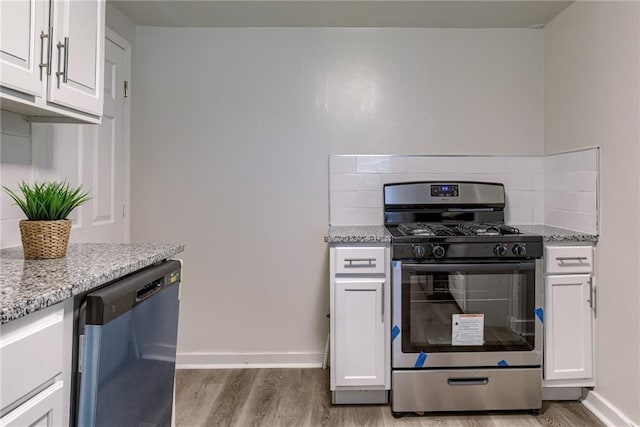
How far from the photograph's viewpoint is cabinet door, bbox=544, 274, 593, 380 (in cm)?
205

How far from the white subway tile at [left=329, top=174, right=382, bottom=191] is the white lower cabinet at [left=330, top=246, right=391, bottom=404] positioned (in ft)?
2.20

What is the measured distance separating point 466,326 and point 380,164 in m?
1.15

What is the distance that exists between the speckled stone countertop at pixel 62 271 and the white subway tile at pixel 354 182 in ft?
4.05

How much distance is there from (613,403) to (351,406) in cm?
132

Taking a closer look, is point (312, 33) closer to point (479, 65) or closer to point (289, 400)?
point (479, 65)

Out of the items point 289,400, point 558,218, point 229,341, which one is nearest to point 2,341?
point 289,400

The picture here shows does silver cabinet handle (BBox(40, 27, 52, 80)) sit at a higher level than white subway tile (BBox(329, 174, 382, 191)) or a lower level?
higher

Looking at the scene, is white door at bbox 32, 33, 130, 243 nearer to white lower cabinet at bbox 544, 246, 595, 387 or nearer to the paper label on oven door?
the paper label on oven door

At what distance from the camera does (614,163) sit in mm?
1946

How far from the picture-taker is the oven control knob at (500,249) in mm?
1985

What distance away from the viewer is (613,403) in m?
1.94

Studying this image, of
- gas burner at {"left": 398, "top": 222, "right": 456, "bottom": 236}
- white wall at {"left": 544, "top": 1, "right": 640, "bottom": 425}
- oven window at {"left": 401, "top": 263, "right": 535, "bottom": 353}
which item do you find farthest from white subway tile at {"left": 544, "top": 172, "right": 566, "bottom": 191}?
gas burner at {"left": 398, "top": 222, "right": 456, "bottom": 236}

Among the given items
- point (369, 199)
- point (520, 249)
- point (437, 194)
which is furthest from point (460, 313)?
point (369, 199)

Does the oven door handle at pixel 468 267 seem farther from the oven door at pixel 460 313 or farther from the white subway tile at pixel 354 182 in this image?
the white subway tile at pixel 354 182
